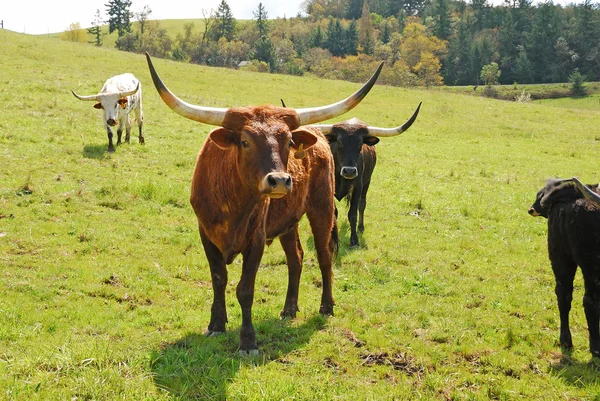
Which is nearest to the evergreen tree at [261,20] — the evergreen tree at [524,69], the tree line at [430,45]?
the tree line at [430,45]

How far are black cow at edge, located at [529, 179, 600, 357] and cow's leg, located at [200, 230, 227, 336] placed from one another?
3.61 meters

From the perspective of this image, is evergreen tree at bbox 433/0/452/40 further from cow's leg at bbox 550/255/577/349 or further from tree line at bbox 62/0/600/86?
cow's leg at bbox 550/255/577/349

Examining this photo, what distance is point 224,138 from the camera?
537 cm

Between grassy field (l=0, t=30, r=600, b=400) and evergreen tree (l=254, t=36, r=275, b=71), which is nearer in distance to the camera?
grassy field (l=0, t=30, r=600, b=400)

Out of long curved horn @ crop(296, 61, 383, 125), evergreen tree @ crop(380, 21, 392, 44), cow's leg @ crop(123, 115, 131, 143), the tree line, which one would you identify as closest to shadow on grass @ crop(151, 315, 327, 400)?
long curved horn @ crop(296, 61, 383, 125)

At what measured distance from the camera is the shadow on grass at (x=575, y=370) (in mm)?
5441

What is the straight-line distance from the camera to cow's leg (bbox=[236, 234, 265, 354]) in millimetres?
5457

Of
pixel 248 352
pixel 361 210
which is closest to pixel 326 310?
pixel 248 352

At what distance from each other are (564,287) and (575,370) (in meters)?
0.93

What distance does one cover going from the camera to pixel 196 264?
28.3 feet

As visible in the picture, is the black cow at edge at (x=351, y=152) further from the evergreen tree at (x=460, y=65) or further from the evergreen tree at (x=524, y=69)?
the evergreen tree at (x=524, y=69)

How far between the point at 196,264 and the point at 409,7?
529 feet

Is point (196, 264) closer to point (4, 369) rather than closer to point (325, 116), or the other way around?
point (325, 116)

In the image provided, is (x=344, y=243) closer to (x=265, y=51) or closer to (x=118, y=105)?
(x=118, y=105)
